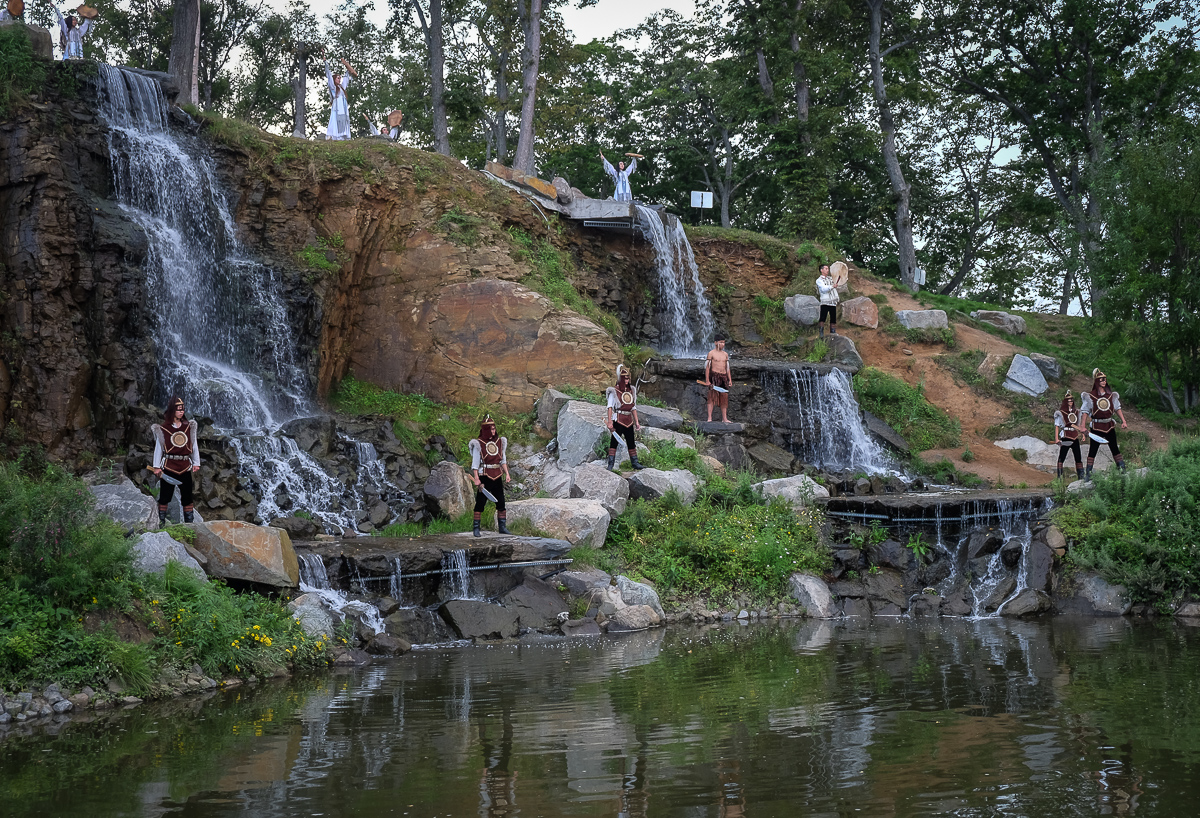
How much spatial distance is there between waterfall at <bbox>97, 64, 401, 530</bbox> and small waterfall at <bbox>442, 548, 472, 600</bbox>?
374 centimetres

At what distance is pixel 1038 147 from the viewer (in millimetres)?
35875

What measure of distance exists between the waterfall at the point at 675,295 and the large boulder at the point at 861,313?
3.77 meters

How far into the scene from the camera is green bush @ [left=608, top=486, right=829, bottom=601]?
16.4 m

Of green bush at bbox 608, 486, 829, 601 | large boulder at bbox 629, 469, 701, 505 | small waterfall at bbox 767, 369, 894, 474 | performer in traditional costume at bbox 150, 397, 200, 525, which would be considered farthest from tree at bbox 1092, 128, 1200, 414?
performer in traditional costume at bbox 150, 397, 200, 525

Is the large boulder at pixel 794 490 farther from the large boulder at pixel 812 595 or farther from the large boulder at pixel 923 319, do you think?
the large boulder at pixel 923 319

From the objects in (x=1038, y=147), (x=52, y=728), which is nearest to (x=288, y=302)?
(x=52, y=728)

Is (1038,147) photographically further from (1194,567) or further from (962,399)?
(1194,567)

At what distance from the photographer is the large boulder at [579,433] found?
63.7 feet

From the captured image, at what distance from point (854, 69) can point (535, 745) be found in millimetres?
33371

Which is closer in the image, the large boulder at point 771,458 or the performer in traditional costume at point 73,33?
the large boulder at point 771,458

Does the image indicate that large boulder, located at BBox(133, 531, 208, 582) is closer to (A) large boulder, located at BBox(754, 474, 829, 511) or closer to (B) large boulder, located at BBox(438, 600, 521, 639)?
(B) large boulder, located at BBox(438, 600, 521, 639)

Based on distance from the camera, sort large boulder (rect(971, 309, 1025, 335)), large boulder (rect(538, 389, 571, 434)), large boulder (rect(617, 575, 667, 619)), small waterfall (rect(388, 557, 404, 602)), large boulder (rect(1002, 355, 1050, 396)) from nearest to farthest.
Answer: small waterfall (rect(388, 557, 404, 602)) < large boulder (rect(617, 575, 667, 619)) < large boulder (rect(538, 389, 571, 434)) < large boulder (rect(1002, 355, 1050, 396)) < large boulder (rect(971, 309, 1025, 335))

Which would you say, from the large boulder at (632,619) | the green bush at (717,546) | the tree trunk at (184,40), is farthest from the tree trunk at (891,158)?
the large boulder at (632,619)

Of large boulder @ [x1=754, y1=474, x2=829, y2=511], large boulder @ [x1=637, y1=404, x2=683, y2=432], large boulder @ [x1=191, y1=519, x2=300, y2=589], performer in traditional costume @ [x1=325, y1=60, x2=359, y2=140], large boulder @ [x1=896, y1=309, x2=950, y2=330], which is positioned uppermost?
performer in traditional costume @ [x1=325, y1=60, x2=359, y2=140]
